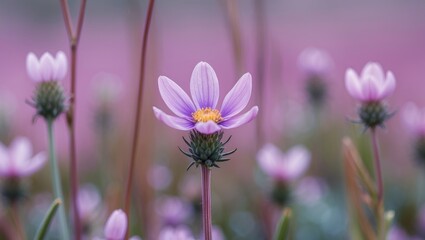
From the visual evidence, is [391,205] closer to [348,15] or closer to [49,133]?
[49,133]

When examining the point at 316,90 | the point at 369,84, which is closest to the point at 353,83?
the point at 369,84

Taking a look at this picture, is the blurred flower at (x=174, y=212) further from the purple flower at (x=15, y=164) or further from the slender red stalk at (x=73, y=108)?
the slender red stalk at (x=73, y=108)

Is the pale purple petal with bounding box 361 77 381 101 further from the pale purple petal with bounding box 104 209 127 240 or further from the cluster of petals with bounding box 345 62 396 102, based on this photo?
the pale purple petal with bounding box 104 209 127 240

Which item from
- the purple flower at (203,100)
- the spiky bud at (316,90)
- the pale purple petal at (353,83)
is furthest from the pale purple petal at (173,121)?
the spiky bud at (316,90)

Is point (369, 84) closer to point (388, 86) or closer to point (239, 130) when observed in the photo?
point (388, 86)

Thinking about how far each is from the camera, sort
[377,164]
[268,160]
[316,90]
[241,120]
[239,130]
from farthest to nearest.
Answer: [239,130]
[316,90]
[268,160]
[377,164]
[241,120]

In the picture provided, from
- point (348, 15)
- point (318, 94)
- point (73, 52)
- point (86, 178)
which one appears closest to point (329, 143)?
point (318, 94)
